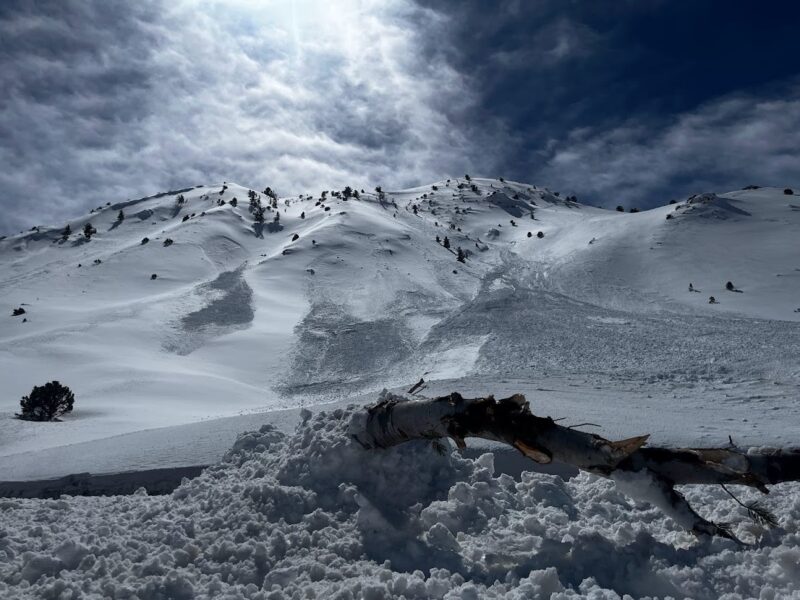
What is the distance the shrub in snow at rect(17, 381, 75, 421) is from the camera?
508 inches

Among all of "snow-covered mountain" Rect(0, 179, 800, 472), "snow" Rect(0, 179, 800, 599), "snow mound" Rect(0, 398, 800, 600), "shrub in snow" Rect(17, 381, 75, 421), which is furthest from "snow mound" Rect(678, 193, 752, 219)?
"snow mound" Rect(0, 398, 800, 600)

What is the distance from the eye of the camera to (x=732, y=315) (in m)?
20.8

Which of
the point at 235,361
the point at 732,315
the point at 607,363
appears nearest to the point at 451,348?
the point at 607,363

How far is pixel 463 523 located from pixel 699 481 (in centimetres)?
154

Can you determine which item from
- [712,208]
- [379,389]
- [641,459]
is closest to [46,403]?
[379,389]

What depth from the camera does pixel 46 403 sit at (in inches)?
515

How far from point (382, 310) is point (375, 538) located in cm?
2059

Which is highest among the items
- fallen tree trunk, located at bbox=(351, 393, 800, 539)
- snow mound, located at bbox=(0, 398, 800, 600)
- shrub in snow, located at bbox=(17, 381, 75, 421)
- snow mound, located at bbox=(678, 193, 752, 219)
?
snow mound, located at bbox=(678, 193, 752, 219)

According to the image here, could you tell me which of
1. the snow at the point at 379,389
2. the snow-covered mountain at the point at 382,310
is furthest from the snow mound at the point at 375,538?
the snow-covered mountain at the point at 382,310

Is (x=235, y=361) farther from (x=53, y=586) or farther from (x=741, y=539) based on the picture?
(x=741, y=539)

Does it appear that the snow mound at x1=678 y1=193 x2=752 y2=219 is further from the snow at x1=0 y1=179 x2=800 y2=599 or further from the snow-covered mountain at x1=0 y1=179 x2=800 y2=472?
the snow at x1=0 y1=179 x2=800 y2=599

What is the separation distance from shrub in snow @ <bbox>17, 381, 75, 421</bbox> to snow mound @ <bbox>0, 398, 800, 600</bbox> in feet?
28.5

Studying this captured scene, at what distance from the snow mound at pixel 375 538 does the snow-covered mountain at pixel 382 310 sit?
310cm

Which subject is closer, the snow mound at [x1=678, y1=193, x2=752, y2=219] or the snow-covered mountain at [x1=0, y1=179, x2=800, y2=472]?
the snow-covered mountain at [x1=0, y1=179, x2=800, y2=472]
